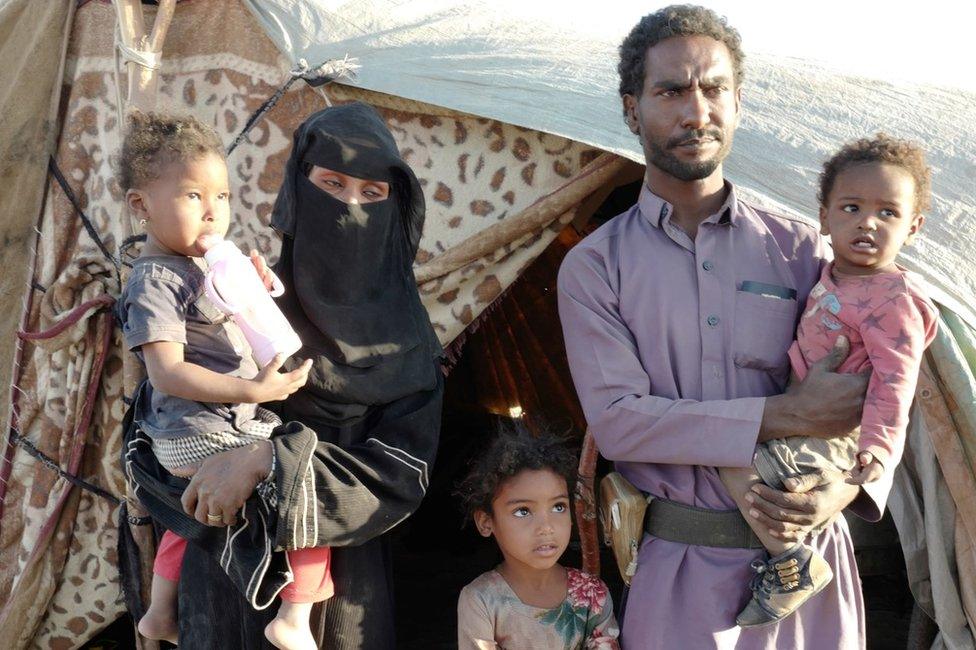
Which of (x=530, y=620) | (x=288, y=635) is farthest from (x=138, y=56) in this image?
(x=530, y=620)

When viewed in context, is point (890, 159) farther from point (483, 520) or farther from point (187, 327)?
point (187, 327)

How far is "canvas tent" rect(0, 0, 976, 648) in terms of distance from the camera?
3363 mm

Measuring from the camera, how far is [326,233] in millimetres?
2438

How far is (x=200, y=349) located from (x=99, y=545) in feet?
5.24

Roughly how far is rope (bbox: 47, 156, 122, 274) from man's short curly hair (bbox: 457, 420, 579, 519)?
57.0 inches

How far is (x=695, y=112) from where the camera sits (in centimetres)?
236

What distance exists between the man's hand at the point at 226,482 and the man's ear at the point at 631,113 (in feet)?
3.60

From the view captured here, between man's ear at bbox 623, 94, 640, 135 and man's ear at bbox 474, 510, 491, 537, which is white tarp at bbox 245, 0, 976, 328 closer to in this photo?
man's ear at bbox 623, 94, 640, 135

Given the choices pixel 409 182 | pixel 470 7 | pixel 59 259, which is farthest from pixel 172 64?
pixel 409 182

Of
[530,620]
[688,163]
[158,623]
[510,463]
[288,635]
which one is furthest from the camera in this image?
[510,463]

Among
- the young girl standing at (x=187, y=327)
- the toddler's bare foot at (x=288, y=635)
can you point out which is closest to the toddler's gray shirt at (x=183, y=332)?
the young girl standing at (x=187, y=327)

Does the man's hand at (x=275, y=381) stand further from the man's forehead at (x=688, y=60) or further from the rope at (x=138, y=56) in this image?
the rope at (x=138, y=56)

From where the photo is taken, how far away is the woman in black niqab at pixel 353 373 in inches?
92.8

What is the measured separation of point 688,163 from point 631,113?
0.25 metres
